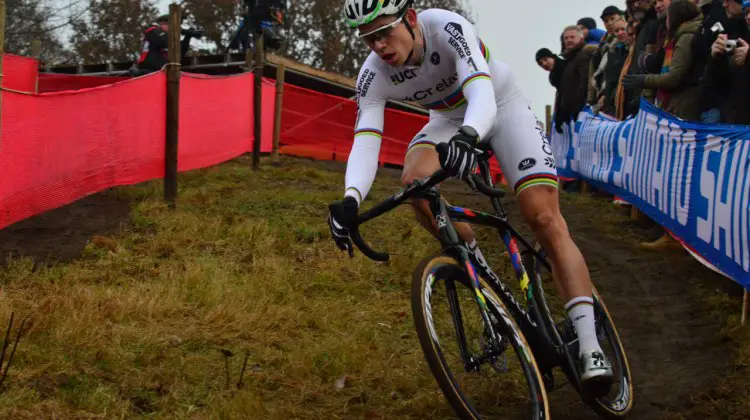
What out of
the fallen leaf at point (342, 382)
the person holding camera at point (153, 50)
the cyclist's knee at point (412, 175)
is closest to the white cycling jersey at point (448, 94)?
the cyclist's knee at point (412, 175)

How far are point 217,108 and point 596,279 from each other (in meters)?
6.81

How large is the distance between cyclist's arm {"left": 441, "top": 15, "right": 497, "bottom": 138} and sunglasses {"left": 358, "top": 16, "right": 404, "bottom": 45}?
1.19 feet

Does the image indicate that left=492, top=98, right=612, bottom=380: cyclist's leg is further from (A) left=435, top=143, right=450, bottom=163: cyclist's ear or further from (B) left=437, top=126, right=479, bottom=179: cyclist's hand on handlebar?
(A) left=435, top=143, right=450, bottom=163: cyclist's ear

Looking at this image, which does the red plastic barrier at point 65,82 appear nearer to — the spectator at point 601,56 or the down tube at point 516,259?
the spectator at point 601,56

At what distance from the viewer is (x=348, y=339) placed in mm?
5844

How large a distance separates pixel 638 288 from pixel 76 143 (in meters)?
5.39

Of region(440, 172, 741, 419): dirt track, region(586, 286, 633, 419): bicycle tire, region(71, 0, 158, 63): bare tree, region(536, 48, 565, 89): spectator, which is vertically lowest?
region(71, 0, 158, 63): bare tree

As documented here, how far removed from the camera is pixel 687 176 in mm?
8227

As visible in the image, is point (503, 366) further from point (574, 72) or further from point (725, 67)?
point (574, 72)

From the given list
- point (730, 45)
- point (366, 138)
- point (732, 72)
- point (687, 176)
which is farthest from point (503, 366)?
point (732, 72)

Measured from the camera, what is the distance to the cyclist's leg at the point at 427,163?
4.78m

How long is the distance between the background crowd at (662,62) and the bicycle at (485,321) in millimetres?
3995

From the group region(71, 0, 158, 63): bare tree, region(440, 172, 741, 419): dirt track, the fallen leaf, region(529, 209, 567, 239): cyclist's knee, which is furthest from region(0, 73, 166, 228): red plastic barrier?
region(71, 0, 158, 63): bare tree

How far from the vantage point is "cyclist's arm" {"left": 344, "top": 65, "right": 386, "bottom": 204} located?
449 cm
